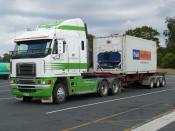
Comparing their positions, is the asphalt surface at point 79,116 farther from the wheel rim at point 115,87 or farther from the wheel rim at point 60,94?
the wheel rim at point 115,87

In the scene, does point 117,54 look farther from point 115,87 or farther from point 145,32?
point 145,32

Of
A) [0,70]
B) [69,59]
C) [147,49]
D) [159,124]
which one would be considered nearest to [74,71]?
[69,59]

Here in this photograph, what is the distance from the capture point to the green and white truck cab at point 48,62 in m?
19.0

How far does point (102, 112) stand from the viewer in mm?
15938

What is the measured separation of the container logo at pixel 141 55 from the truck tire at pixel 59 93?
29.2ft

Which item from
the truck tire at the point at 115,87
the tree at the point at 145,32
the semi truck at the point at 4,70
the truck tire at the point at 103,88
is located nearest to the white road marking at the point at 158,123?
the truck tire at the point at 103,88

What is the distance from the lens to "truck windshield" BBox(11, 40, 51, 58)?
19156 millimetres

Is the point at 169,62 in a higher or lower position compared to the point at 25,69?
higher

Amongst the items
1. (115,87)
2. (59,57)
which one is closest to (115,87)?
(115,87)

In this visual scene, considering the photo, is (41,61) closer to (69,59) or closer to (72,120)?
(69,59)

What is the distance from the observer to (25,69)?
1939 centimetres

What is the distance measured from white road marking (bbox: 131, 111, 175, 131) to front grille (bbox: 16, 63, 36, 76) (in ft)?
22.3

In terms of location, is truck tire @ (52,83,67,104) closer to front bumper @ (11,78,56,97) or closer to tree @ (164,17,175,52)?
front bumper @ (11,78,56,97)

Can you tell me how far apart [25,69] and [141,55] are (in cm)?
1183
